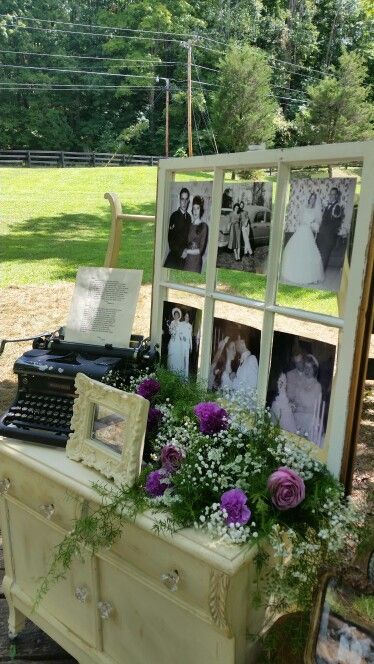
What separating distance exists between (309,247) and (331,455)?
0.56 meters

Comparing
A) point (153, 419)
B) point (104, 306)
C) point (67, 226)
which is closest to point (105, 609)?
point (153, 419)

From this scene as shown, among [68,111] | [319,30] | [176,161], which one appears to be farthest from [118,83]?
[176,161]

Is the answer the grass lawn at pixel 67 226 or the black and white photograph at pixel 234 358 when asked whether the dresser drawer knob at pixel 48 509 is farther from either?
the grass lawn at pixel 67 226

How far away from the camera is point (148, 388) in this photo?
1.57 m

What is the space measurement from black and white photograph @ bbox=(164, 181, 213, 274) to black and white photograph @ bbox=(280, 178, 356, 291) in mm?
340

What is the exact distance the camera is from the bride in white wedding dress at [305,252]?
1293 mm

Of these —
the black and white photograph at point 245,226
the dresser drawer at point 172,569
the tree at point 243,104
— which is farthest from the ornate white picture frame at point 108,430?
the tree at point 243,104

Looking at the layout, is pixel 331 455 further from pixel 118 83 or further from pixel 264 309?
pixel 118 83

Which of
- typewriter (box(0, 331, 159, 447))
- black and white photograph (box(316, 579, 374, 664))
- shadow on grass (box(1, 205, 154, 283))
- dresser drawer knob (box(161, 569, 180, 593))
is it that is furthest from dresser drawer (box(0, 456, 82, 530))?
shadow on grass (box(1, 205, 154, 283))

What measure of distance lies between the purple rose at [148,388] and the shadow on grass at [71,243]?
460 cm

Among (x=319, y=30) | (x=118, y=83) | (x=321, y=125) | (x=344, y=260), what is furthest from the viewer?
(x=319, y=30)

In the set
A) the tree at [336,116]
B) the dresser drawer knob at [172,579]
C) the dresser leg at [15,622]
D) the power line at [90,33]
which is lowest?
the dresser leg at [15,622]

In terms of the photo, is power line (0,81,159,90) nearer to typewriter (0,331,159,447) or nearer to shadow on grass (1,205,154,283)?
shadow on grass (1,205,154,283)

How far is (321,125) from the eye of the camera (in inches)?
829
